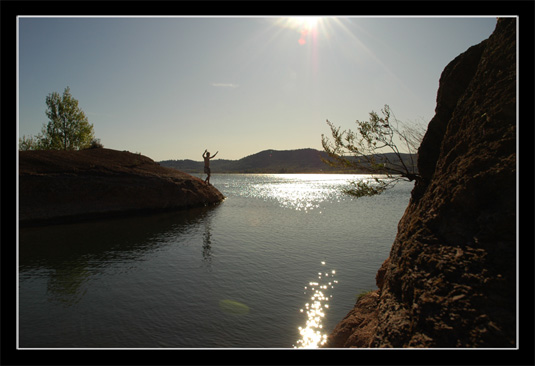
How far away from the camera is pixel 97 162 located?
29.6m

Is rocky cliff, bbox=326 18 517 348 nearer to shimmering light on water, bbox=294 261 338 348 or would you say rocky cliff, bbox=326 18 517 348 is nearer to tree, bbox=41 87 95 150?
shimmering light on water, bbox=294 261 338 348

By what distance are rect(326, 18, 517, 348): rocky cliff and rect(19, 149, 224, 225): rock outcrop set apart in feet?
78.4

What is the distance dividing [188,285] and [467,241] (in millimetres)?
8892

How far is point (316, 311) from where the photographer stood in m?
8.66

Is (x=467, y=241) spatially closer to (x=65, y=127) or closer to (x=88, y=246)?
(x=88, y=246)

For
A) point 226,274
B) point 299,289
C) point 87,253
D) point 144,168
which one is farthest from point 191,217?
point 299,289

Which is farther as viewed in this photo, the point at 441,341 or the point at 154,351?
the point at 441,341

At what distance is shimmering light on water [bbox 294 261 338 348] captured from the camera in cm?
716

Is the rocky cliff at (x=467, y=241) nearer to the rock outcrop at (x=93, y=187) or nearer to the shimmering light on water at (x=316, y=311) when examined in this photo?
the shimmering light on water at (x=316, y=311)

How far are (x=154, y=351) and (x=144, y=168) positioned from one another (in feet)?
110

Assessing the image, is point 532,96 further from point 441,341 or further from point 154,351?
point 154,351

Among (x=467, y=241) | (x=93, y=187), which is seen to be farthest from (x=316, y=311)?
(x=93, y=187)

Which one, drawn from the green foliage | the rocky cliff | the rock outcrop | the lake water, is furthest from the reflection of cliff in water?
the green foliage

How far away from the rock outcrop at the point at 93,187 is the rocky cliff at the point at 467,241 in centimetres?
2390
